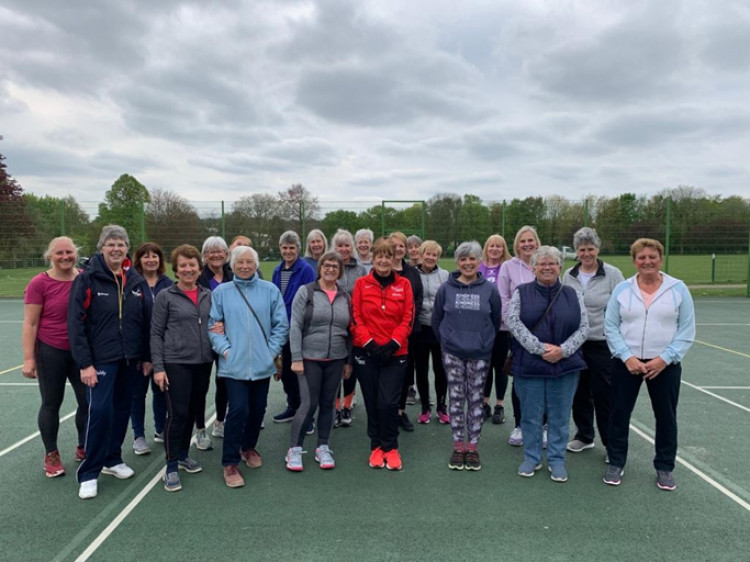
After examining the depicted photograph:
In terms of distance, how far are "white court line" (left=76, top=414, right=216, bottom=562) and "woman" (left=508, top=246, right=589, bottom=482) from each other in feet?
8.82

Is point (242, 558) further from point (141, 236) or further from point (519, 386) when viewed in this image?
point (141, 236)

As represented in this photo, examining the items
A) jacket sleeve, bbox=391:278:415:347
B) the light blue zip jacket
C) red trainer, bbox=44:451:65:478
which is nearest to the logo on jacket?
jacket sleeve, bbox=391:278:415:347

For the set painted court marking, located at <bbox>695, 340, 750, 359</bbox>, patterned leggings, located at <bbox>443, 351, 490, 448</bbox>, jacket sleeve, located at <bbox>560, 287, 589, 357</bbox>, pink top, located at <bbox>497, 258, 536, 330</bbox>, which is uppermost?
pink top, located at <bbox>497, 258, 536, 330</bbox>

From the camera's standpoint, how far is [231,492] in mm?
3391

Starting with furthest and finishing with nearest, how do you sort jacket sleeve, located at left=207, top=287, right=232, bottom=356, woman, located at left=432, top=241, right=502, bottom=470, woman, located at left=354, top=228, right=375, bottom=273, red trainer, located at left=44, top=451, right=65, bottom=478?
woman, located at left=354, top=228, right=375, bottom=273
woman, located at left=432, top=241, right=502, bottom=470
red trainer, located at left=44, top=451, right=65, bottom=478
jacket sleeve, located at left=207, top=287, right=232, bottom=356

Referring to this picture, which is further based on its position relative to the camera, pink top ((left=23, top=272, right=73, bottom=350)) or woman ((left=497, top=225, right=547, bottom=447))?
woman ((left=497, top=225, right=547, bottom=447))

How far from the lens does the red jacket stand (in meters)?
3.79

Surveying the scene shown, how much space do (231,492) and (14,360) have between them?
20.0 feet

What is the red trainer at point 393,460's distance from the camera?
3738 mm

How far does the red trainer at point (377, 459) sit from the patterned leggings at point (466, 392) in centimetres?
59

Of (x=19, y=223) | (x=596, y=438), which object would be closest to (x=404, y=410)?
(x=596, y=438)

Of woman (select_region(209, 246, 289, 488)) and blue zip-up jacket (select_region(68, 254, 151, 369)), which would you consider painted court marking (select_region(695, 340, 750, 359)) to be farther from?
blue zip-up jacket (select_region(68, 254, 151, 369))

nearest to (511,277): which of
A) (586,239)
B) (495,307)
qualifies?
(495,307)

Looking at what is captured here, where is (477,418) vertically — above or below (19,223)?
below
